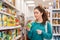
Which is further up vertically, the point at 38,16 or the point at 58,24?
the point at 38,16

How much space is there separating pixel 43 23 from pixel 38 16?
6.9 inches

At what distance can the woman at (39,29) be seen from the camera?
95.5 inches

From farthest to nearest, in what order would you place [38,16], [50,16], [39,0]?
[39,0], [50,16], [38,16]

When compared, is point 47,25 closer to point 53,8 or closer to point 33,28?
point 33,28

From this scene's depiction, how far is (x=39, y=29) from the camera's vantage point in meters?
2.47

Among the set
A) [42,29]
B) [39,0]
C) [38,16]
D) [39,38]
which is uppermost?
[39,0]

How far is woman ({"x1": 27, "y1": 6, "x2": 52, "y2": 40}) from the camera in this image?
2426 mm

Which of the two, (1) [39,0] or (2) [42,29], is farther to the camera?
(1) [39,0]

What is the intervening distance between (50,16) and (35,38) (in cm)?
248

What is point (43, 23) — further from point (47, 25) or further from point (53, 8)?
point (53, 8)

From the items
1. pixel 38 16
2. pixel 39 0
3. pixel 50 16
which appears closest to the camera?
pixel 38 16

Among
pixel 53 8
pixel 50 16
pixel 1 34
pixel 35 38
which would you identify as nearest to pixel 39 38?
pixel 35 38

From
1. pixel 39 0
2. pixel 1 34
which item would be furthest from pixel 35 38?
pixel 39 0

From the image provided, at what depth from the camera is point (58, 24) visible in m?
4.93
